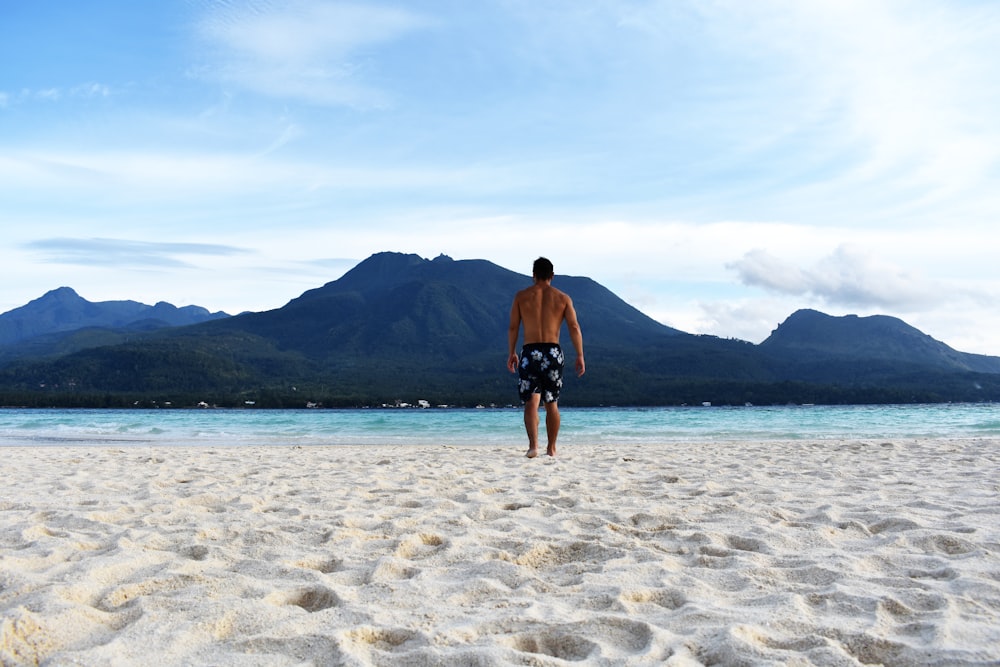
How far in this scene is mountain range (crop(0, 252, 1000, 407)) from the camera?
68.9 metres

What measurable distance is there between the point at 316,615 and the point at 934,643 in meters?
2.08

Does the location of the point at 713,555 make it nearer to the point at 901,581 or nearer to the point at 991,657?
the point at 901,581

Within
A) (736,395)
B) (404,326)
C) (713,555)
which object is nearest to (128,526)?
(713,555)

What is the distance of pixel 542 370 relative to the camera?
808 centimetres

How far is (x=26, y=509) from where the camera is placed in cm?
473

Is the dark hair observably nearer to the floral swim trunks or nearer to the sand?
the floral swim trunks

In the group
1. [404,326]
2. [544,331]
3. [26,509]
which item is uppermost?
[404,326]

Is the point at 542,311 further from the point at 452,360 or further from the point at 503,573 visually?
the point at 452,360

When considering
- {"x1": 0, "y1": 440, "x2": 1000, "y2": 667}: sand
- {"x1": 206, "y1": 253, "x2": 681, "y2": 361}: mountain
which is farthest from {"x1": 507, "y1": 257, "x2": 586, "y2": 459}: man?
{"x1": 206, "y1": 253, "x2": 681, "y2": 361}: mountain

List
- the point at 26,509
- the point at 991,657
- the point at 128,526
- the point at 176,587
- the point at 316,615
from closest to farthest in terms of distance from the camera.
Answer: the point at 991,657 → the point at 316,615 → the point at 176,587 → the point at 128,526 → the point at 26,509

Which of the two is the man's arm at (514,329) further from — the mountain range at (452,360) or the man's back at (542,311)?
the mountain range at (452,360)

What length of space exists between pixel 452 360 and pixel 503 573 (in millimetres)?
101505

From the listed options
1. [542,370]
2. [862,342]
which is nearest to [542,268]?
[542,370]

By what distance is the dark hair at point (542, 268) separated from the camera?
26.3ft
